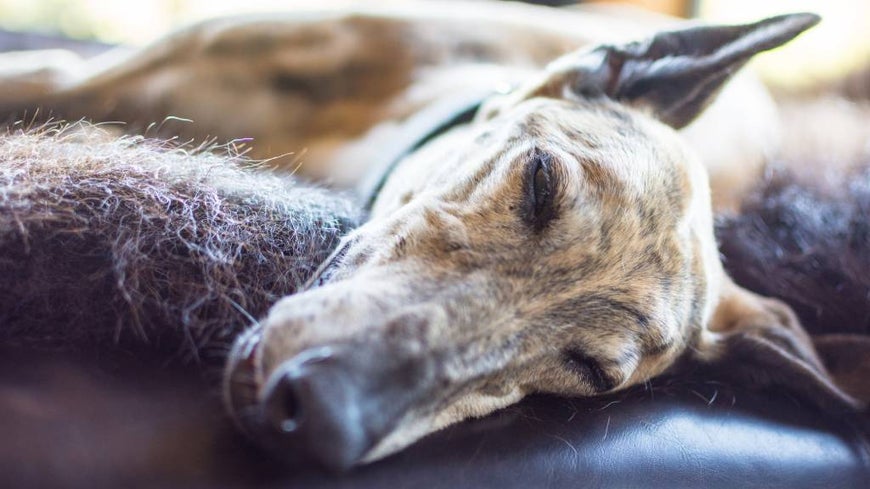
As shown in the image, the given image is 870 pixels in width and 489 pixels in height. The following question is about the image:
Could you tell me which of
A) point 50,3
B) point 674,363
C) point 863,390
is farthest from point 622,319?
point 50,3

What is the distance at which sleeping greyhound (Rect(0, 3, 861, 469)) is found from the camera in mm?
972

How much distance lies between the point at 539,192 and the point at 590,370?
356 millimetres

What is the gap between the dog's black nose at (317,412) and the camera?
0.83 meters

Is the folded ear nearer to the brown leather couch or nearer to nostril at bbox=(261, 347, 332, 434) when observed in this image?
the brown leather couch

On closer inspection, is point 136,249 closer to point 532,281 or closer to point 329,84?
point 532,281

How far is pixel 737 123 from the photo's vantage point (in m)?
2.50

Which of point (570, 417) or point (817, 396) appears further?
point (817, 396)

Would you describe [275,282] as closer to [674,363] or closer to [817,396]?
[674,363]

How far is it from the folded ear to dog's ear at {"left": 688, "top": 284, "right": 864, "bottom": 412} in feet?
1.62

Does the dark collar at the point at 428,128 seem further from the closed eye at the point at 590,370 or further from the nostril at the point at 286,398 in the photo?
the nostril at the point at 286,398

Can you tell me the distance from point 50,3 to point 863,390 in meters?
4.04

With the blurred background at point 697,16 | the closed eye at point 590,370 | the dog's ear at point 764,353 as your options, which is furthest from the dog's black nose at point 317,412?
the blurred background at point 697,16

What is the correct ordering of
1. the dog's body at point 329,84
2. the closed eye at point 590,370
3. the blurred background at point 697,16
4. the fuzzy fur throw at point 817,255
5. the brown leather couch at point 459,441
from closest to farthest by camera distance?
1. the brown leather couch at point 459,441
2. the closed eye at point 590,370
3. the fuzzy fur throw at point 817,255
4. the dog's body at point 329,84
5. the blurred background at point 697,16

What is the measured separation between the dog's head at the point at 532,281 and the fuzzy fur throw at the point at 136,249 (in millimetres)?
72
